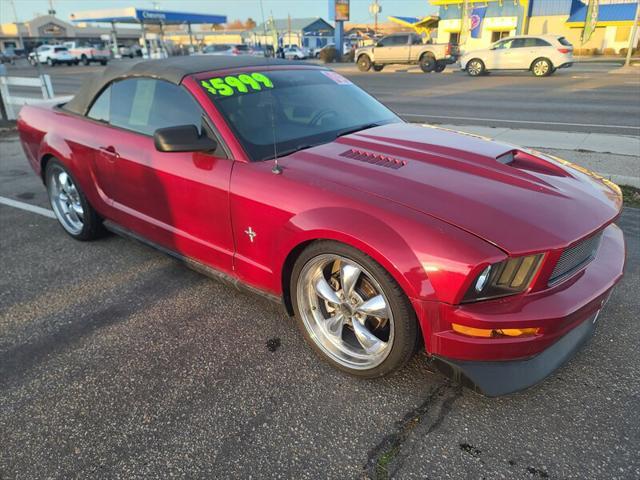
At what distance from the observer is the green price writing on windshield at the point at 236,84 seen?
9.87 ft

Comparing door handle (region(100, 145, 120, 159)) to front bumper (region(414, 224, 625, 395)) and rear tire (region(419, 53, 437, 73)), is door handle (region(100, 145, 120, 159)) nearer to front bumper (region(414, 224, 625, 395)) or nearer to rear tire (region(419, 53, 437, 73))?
front bumper (region(414, 224, 625, 395))

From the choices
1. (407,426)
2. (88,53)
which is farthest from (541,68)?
(88,53)

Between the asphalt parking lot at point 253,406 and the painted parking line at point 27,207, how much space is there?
2076mm

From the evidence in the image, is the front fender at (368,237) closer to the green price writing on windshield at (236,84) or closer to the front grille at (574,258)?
the front grille at (574,258)

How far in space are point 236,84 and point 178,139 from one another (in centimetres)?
64

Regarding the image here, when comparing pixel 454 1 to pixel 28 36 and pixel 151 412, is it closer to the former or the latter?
pixel 151 412

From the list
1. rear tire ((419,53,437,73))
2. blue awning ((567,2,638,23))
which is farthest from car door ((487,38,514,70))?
blue awning ((567,2,638,23))

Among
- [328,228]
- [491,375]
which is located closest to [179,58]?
[328,228]

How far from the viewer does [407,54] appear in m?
26.0

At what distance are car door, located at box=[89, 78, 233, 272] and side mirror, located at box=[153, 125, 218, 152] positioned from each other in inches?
5.0

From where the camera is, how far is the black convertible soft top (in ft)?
10.5

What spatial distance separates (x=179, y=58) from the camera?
3570 mm

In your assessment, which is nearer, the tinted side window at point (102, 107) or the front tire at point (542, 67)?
the tinted side window at point (102, 107)

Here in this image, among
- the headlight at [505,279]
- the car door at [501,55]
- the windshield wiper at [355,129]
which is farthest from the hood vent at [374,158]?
the car door at [501,55]
